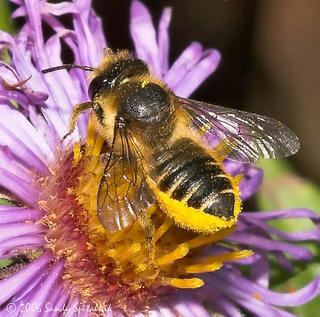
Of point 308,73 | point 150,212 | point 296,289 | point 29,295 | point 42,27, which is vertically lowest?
point 29,295

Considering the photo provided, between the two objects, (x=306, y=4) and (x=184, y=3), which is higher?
(x=306, y=4)

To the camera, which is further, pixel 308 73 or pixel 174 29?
pixel 308 73

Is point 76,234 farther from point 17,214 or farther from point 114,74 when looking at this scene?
point 114,74

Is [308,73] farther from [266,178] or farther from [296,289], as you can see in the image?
[296,289]

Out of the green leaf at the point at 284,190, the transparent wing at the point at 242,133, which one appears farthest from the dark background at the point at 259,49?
the transparent wing at the point at 242,133

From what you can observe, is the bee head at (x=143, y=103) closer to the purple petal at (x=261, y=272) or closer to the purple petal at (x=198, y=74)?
the purple petal at (x=198, y=74)

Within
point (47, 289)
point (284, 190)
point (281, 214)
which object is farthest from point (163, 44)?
point (47, 289)

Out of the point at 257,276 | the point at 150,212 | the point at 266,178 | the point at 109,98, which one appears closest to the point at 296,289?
the point at 257,276

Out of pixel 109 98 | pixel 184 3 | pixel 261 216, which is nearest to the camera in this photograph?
pixel 109 98
